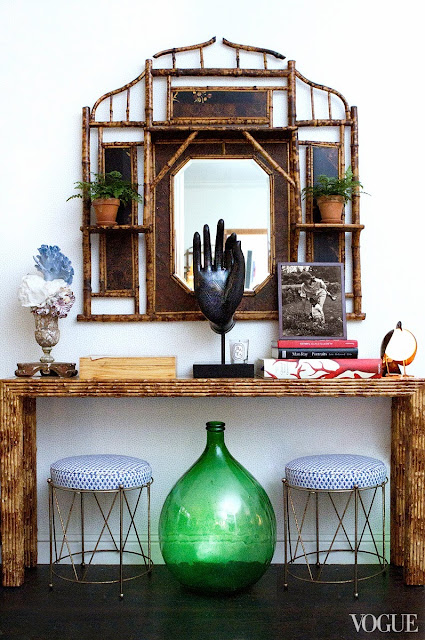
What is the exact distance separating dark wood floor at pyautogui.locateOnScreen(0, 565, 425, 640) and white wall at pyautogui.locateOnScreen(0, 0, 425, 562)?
50 centimetres

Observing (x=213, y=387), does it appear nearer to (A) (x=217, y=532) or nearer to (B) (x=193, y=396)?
(B) (x=193, y=396)

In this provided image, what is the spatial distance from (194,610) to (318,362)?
1.01 m

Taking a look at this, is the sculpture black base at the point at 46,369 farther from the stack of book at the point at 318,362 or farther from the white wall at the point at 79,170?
the stack of book at the point at 318,362

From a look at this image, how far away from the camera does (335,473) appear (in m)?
2.61

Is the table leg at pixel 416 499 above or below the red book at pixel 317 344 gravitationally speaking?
below

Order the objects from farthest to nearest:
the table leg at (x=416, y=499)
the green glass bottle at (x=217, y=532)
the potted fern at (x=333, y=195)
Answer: the potted fern at (x=333, y=195) → the table leg at (x=416, y=499) → the green glass bottle at (x=217, y=532)

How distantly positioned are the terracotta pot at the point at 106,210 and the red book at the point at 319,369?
871 mm

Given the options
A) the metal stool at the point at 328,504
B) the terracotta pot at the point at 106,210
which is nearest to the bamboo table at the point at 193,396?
the metal stool at the point at 328,504

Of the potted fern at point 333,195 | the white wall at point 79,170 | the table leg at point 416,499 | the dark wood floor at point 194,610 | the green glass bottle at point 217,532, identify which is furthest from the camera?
the white wall at point 79,170

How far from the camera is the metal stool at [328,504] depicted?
8.59 ft

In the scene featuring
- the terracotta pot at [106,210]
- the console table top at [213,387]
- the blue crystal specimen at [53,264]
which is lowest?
the console table top at [213,387]

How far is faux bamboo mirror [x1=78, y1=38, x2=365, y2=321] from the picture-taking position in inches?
118

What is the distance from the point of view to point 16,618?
7.86 ft

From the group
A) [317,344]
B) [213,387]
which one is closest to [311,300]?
[317,344]
